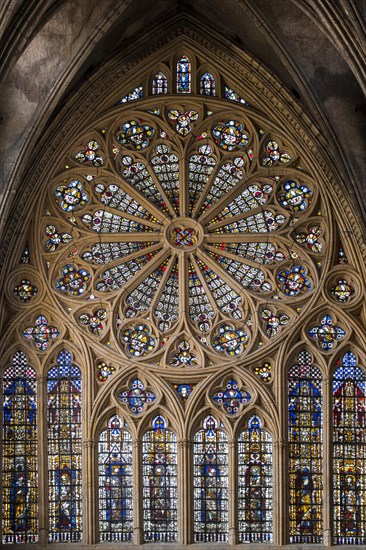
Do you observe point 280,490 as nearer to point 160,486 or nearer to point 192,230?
point 160,486

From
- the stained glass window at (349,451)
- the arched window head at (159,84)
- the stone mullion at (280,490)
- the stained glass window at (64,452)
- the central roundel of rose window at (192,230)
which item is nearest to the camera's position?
the stone mullion at (280,490)

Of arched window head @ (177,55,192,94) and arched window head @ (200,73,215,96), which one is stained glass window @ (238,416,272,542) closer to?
arched window head @ (200,73,215,96)

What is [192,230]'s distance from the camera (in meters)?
34.3

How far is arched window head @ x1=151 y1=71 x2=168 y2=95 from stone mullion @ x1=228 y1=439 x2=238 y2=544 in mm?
6346

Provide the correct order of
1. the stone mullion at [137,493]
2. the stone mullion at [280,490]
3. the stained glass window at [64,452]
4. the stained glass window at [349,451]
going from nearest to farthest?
the stone mullion at [280,490], the stone mullion at [137,493], the stained glass window at [349,451], the stained glass window at [64,452]

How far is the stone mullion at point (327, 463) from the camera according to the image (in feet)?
108

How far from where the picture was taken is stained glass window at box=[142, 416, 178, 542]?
33281mm

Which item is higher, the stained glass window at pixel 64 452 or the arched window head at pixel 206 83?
the arched window head at pixel 206 83

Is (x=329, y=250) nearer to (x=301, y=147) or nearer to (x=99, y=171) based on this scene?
(x=301, y=147)

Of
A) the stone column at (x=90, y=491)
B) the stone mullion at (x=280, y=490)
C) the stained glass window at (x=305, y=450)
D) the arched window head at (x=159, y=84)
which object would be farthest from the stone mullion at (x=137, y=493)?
the arched window head at (x=159, y=84)

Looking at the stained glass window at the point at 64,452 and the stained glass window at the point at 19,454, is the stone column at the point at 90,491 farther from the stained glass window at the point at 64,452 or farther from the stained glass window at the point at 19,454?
the stained glass window at the point at 19,454

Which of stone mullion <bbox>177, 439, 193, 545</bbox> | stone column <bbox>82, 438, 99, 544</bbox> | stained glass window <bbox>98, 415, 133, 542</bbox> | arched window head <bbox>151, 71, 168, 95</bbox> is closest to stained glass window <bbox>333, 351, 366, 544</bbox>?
stone mullion <bbox>177, 439, 193, 545</bbox>

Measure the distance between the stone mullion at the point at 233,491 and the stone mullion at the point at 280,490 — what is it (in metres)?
0.64

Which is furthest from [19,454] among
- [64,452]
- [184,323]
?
[184,323]
